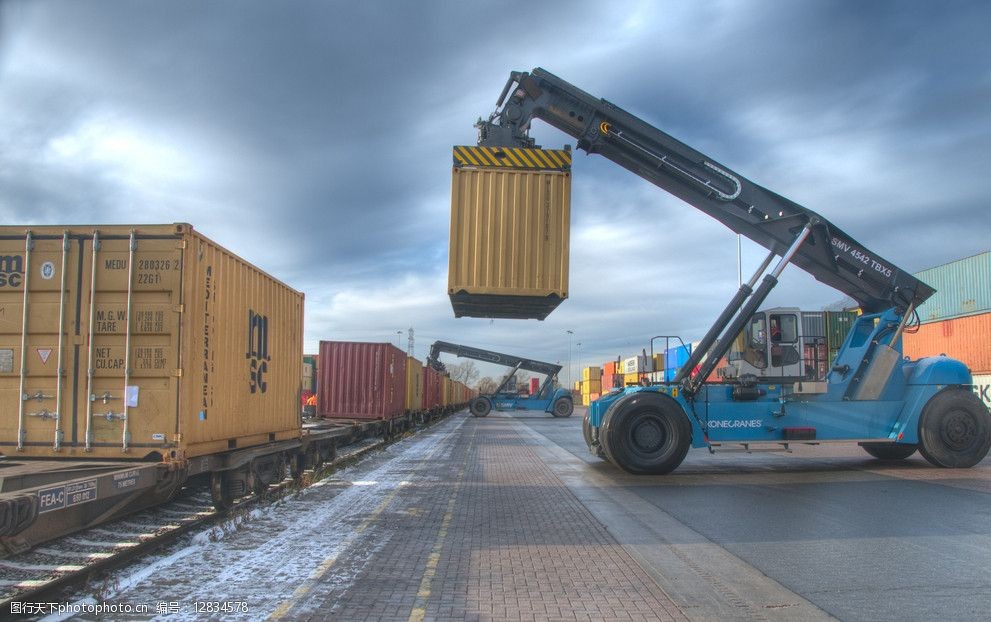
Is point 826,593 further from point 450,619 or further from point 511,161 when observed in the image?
point 511,161

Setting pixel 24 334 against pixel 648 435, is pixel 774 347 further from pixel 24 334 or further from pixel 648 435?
pixel 24 334

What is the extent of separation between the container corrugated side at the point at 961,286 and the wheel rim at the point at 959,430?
23.5 m

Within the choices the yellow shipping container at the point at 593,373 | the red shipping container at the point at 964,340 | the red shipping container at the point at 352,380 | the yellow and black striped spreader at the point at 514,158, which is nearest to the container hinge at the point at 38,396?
the yellow and black striped spreader at the point at 514,158

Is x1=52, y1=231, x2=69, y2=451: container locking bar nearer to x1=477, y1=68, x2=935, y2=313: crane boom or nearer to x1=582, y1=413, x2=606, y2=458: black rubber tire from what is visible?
x1=477, y1=68, x2=935, y2=313: crane boom

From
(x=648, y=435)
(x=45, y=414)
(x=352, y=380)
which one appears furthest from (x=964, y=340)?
(x=45, y=414)

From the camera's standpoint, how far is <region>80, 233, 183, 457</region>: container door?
6688 millimetres

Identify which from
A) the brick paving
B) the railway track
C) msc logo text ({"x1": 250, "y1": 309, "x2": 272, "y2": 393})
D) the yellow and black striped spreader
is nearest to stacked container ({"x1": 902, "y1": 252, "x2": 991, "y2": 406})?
the yellow and black striped spreader

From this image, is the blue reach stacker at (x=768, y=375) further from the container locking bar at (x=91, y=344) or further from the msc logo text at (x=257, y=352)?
the container locking bar at (x=91, y=344)

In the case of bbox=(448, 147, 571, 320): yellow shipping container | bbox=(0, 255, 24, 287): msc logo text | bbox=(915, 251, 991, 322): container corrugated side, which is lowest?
bbox=(0, 255, 24, 287): msc logo text

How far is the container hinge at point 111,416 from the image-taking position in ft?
21.8

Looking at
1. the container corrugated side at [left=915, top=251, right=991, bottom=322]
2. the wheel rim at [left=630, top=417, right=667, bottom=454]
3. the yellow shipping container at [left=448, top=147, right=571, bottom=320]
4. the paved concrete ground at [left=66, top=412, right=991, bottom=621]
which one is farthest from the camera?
the container corrugated side at [left=915, top=251, right=991, bottom=322]

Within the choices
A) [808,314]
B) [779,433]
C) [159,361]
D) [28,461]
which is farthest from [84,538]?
[808,314]

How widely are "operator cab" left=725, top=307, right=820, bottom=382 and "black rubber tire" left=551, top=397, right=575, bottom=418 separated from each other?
2963 centimetres

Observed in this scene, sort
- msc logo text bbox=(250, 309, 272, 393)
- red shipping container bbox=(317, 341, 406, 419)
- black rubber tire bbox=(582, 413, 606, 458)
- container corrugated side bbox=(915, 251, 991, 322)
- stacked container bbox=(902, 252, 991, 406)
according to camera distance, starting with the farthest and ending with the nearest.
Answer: container corrugated side bbox=(915, 251, 991, 322), stacked container bbox=(902, 252, 991, 406), red shipping container bbox=(317, 341, 406, 419), black rubber tire bbox=(582, 413, 606, 458), msc logo text bbox=(250, 309, 272, 393)
